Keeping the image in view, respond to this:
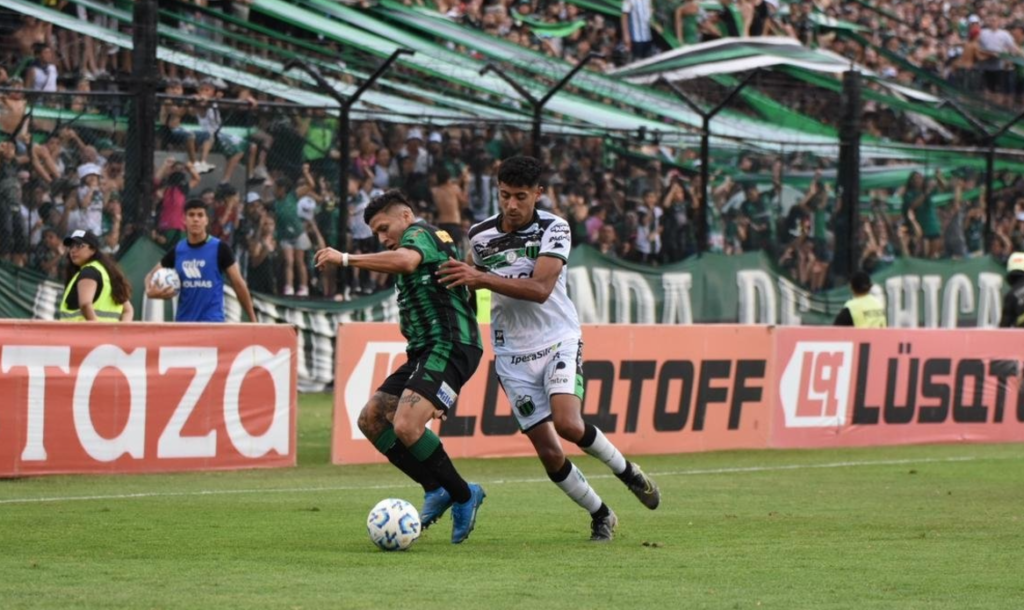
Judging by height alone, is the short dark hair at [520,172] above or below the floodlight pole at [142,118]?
below

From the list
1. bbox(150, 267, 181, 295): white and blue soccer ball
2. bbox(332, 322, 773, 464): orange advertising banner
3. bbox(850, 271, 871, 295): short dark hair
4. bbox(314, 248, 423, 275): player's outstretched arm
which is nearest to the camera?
bbox(314, 248, 423, 275): player's outstretched arm

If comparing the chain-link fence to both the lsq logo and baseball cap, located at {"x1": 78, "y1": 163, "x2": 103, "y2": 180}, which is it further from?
the lsq logo

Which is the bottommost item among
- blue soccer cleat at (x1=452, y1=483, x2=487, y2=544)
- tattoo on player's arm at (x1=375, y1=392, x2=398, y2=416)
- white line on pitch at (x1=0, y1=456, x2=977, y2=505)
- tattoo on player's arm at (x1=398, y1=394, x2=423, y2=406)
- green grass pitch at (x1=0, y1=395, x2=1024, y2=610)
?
white line on pitch at (x1=0, y1=456, x2=977, y2=505)

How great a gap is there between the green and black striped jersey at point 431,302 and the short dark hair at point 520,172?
465mm

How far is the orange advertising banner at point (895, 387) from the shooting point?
18055 millimetres

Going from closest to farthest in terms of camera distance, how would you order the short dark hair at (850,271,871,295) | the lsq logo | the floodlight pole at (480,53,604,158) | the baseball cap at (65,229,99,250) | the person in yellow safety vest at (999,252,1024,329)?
1. the baseball cap at (65,229,99,250)
2. the lsq logo
3. the person in yellow safety vest at (999,252,1024,329)
4. the short dark hair at (850,271,871,295)
5. the floodlight pole at (480,53,604,158)

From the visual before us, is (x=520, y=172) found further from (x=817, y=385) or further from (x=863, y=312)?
(x=863, y=312)

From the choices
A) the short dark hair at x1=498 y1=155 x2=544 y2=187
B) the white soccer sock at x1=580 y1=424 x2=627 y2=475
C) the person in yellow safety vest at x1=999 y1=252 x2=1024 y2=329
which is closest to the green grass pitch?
the white soccer sock at x1=580 y1=424 x2=627 y2=475

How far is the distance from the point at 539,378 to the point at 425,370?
74 cm

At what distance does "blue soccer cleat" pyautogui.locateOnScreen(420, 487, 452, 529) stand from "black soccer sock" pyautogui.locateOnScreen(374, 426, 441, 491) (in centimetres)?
4

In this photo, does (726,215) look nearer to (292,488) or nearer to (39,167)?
(39,167)

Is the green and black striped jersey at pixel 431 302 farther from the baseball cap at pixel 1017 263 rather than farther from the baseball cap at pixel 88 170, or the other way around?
the baseball cap at pixel 1017 263

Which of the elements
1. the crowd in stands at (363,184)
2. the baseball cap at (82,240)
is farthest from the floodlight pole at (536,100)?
the baseball cap at (82,240)

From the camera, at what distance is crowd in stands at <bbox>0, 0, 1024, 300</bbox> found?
18.8 m
